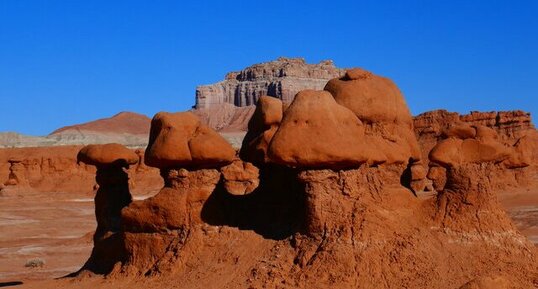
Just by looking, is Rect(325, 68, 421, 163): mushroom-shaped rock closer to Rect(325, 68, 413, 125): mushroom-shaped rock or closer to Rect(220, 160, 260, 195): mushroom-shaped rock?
Rect(325, 68, 413, 125): mushroom-shaped rock

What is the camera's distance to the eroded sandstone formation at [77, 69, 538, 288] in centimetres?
1036

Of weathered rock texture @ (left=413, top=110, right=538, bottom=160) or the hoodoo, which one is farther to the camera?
weathered rock texture @ (left=413, top=110, right=538, bottom=160)

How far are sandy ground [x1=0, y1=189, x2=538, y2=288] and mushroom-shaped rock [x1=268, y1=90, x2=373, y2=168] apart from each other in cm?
437

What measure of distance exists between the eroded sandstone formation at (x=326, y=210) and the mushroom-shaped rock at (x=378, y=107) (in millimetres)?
23

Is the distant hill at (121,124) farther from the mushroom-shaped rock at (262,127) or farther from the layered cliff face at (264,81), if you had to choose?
the mushroom-shaped rock at (262,127)

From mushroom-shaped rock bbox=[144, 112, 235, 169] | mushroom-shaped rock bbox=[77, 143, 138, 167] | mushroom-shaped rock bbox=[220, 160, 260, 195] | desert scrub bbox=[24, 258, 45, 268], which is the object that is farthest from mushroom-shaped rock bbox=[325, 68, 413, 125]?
desert scrub bbox=[24, 258, 45, 268]

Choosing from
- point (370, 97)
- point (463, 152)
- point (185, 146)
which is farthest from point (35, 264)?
point (463, 152)

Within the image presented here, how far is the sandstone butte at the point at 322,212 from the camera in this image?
10367 mm

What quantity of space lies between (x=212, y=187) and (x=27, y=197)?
3695 centimetres

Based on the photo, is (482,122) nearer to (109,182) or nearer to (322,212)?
(109,182)

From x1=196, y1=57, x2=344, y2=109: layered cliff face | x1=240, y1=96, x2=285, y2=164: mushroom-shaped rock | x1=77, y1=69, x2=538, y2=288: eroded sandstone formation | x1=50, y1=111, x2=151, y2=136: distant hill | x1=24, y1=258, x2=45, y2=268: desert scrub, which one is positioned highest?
x1=196, y1=57, x2=344, y2=109: layered cliff face

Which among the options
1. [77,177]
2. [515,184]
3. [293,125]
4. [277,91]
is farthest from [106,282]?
[277,91]

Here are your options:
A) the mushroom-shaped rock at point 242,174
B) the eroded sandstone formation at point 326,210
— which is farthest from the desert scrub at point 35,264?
the eroded sandstone formation at point 326,210

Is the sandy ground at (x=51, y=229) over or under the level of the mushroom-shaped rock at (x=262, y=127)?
under
